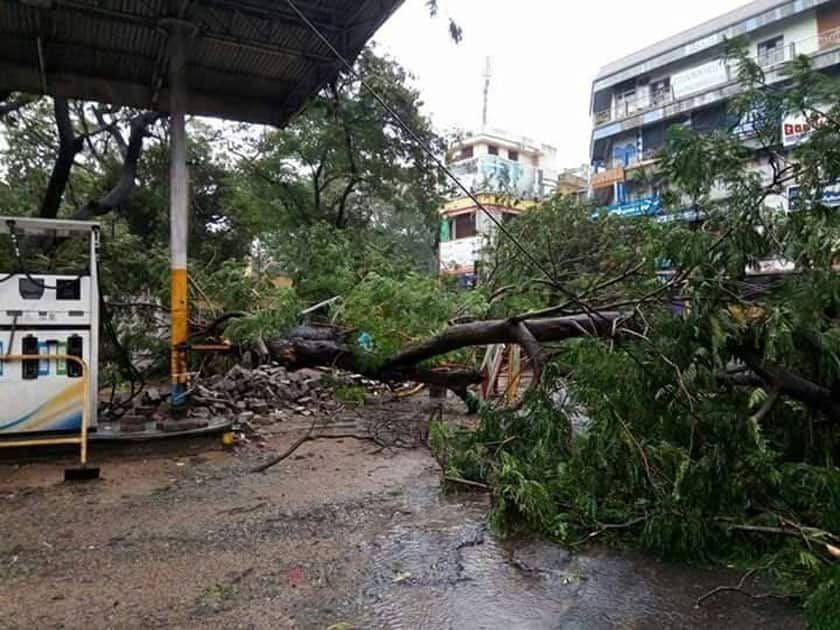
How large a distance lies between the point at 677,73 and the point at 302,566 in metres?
23.2

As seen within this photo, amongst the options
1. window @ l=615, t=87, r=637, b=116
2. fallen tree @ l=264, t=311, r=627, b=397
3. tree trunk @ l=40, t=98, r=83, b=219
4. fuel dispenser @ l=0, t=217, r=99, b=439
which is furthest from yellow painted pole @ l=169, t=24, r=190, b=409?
window @ l=615, t=87, r=637, b=116

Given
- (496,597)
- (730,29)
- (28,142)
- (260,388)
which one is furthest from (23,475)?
(730,29)

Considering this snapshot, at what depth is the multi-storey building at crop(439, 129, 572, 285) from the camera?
12.8m

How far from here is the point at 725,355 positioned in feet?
11.9

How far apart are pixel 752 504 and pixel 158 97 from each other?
349 inches

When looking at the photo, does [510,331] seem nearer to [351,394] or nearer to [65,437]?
[351,394]

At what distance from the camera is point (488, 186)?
531 inches

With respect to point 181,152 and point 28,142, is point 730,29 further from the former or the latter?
point 28,142

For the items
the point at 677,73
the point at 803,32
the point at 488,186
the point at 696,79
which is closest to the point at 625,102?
the point at 677,73

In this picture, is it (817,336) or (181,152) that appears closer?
(817,336)

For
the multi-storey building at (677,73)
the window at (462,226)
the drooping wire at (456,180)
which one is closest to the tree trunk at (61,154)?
the drooping wire at (456,180)

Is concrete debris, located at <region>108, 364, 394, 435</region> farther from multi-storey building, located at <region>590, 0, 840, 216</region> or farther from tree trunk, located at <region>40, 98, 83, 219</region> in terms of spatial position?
multi-storey building, located at <region>590, 0, 840, 216</region>

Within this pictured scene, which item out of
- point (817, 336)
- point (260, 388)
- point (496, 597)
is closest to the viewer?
point (496, 597)

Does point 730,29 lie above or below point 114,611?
above
